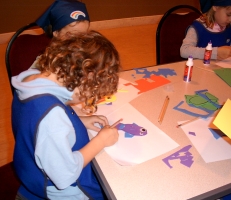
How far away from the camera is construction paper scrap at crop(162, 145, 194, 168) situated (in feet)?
2.53

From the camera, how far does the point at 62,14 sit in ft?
4.05

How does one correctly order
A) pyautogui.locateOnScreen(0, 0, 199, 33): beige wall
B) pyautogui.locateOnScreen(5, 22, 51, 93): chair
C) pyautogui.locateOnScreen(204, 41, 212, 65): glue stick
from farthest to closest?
pyautogui.locateOnScreen(0, 0, 199, 33): beige wall, pyautogui.locateOnScreen(204, 41, 212, 65): glue stick, pyautogui.locateOnScreen(5, 22, 51, 93): chair

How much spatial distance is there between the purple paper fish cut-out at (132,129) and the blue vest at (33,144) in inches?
5.7

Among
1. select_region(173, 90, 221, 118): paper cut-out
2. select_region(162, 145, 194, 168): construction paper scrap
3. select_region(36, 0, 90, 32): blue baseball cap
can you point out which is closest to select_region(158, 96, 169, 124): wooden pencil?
select_region(173, 90, 221, 118): paper cut-out

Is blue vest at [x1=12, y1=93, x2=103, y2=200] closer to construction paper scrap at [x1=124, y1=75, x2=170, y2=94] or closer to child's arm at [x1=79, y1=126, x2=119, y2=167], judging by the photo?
child's arm at [x1=79, y1=126, x2=119, y2=167]

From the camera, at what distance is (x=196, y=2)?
5219mm

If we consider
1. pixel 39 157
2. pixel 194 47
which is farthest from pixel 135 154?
pixel 194 47

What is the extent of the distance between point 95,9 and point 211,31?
3.04 metres

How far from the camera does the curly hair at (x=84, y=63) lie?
28.3 inches

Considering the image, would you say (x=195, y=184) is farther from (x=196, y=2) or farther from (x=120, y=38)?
(x=196, y=2)

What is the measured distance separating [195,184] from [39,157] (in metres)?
0.46

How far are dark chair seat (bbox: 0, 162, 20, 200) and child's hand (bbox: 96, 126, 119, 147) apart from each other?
19.9 inches

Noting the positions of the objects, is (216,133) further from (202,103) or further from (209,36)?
(209,36)

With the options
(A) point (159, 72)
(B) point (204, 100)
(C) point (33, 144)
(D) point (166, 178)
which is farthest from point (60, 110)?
(A) point (159, 72)
